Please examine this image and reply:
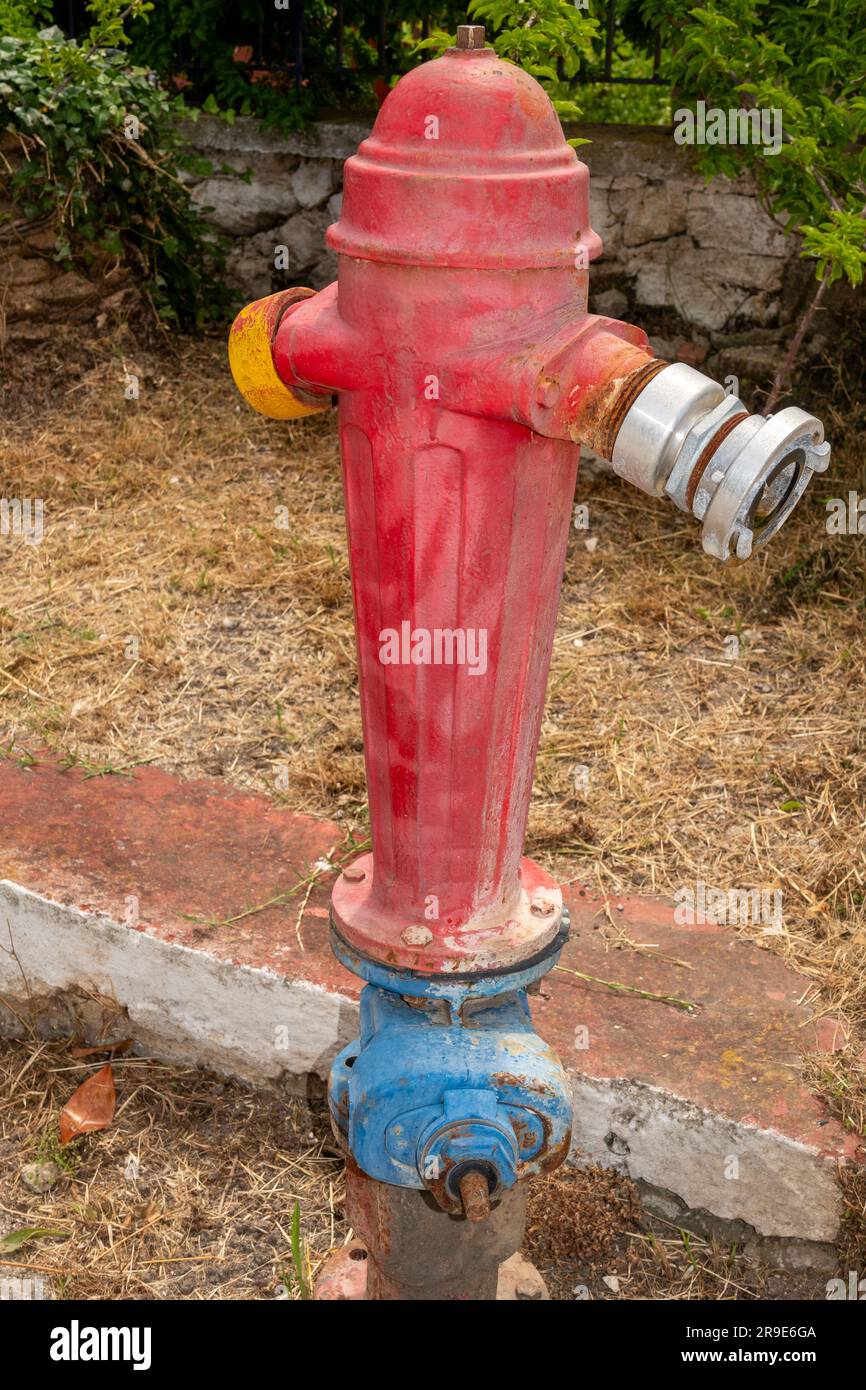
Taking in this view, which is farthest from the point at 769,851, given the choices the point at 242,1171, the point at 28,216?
the point at 28,216

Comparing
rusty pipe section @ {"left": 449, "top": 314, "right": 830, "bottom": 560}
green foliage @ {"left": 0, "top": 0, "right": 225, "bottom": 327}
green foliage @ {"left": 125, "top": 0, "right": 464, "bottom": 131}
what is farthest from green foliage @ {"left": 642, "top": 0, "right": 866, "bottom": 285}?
rusty pipe section @ {"left": 449, "top": 314, "right": 830, "bottom": 560}

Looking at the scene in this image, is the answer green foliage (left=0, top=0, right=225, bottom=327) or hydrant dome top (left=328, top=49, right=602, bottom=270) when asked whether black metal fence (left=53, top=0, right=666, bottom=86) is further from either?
hydrant dome top (left=328, top=49, right=602, bottom=270)

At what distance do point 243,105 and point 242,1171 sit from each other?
12.3 ft

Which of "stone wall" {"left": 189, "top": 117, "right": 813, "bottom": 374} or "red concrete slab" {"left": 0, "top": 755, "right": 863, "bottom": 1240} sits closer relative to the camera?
"red concrete slab" {"left": 0, "top": 755, "right": 863, "bottom": 1240}

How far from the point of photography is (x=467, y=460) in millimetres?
1293

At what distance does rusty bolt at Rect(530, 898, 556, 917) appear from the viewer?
1579mm

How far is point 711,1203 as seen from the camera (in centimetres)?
215

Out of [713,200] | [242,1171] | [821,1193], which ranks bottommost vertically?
[242,1171]

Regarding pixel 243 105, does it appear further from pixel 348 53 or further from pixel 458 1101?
pixel 458 1101

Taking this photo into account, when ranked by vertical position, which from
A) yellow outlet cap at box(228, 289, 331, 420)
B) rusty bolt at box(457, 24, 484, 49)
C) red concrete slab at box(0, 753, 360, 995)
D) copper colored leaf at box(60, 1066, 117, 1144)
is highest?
rusty bolt at box(457, 24, 484, 49)

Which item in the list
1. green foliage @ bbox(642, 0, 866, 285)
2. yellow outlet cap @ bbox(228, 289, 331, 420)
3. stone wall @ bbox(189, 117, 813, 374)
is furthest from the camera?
stone wall @ bbox(189, 117, 813, 374)

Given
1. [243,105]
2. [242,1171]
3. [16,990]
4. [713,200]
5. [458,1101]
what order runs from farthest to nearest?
1. [243,105]
2. [713,200]
3. [16,990]
4. [242,1171]
5. [458,1101]

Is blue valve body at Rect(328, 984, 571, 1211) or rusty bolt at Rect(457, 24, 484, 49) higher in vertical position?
rusty bolt at Rect(457, 24, 484, 49)

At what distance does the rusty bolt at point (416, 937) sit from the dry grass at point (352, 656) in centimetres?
95
